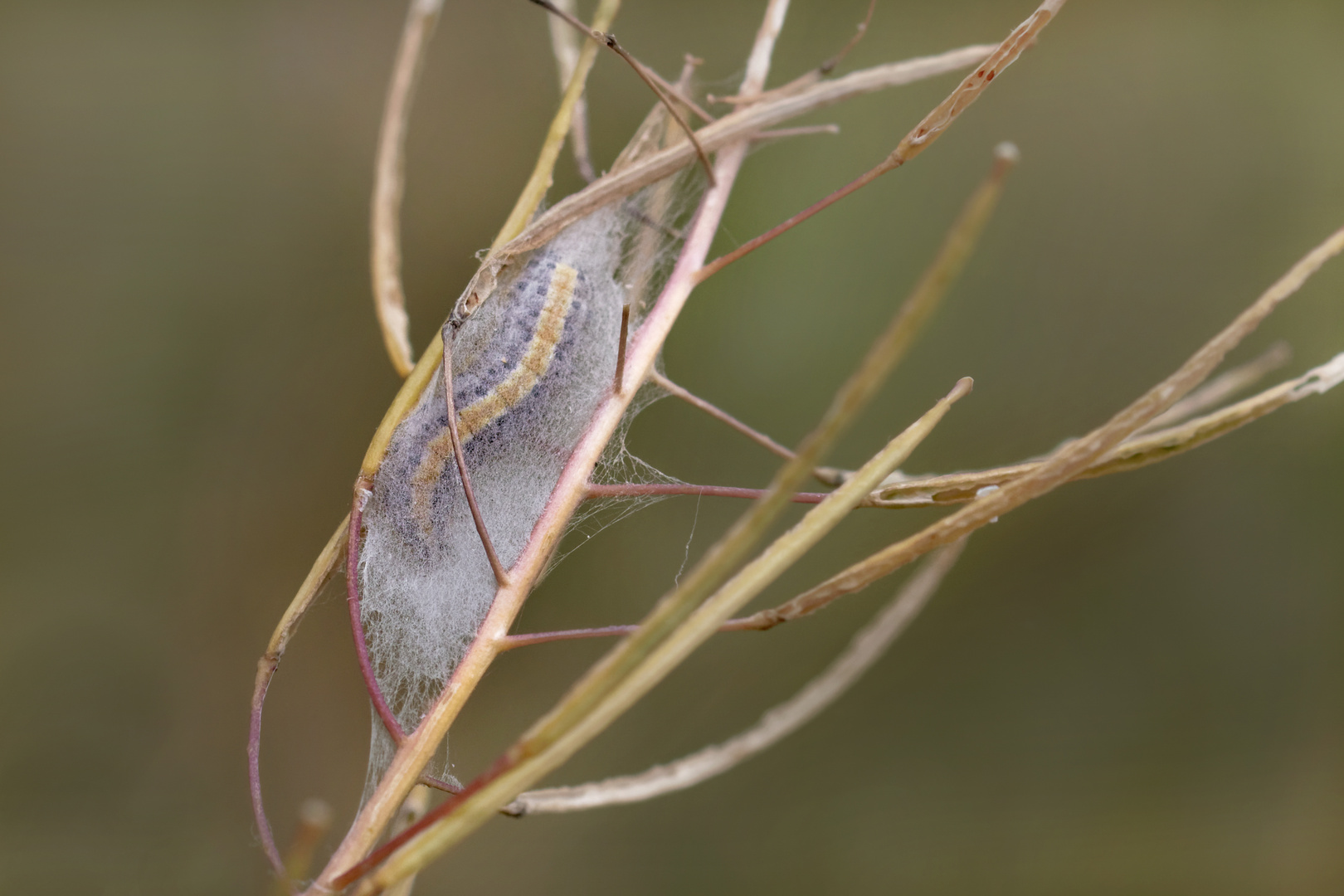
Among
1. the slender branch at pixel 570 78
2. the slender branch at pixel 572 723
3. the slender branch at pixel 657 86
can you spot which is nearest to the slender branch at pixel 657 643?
the slender branch at pixel 572 723

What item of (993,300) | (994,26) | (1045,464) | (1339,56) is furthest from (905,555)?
(1339,56)

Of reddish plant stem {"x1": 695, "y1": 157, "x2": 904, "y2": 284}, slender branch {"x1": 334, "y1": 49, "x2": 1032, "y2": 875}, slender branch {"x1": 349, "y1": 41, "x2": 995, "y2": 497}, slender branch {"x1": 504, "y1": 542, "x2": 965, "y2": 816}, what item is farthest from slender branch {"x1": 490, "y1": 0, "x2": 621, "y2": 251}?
slender branch {"x1": 504, "y1": 542, "x2": 965, "y2": 816}

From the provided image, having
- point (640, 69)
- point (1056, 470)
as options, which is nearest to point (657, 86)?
point (640, 69)

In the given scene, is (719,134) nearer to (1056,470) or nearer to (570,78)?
(570,78)

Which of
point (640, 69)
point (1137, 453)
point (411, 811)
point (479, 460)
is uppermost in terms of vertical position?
point (640, 69)

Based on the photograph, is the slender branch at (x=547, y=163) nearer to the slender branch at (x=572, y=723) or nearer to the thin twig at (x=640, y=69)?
the thin twig at (x=640, y=69)

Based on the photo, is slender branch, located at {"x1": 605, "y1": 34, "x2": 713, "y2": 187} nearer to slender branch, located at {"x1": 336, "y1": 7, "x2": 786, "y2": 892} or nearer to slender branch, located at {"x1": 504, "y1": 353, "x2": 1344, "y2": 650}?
slender branch, located at {"x1": 336, "y1": 7, "x2": 786, "y2": 892}

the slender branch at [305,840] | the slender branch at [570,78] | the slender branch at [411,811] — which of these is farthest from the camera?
the slender branch at [570,78]
